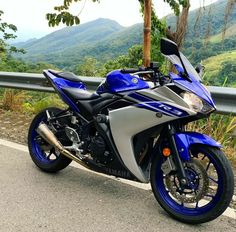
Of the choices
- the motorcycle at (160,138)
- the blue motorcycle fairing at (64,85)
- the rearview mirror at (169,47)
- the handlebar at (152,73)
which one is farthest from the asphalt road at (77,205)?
the rearview mirror at (169,47)

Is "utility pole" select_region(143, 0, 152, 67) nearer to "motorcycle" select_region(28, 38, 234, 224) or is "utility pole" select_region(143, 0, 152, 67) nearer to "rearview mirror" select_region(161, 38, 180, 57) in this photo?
"motorcycle" select_region(28, 38, 234, 224)

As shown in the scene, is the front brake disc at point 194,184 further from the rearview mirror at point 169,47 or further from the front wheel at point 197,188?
the rearview mirror at point 169,47

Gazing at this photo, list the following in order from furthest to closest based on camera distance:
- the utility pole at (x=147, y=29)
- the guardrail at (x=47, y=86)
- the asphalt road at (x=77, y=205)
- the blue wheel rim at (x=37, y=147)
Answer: the utility pole at (x=147, y=29) < the guardrail at (x=47, y=86) < the blue wheel rim at (x=37, y=147) < the asphalt road at (x=77, y=205)

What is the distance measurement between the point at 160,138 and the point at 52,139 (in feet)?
4.11

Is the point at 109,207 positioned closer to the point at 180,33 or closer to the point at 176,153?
the point at 176,153

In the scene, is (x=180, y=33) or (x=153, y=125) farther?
(x=180, y=33)

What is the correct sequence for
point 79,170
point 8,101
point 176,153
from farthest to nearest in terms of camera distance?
point 8,101, point 79,170, point 176,153

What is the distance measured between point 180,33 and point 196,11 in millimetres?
862

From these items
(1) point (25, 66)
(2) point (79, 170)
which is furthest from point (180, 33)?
(1) point (25, 66)

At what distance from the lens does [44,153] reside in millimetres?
4535

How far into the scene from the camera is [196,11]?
4879 millimetres

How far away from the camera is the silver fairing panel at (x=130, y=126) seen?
3299mm

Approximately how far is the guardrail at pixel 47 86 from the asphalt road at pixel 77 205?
1.46 m

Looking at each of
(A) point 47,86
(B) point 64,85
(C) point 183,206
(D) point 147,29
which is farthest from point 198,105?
(A) point 47,86
